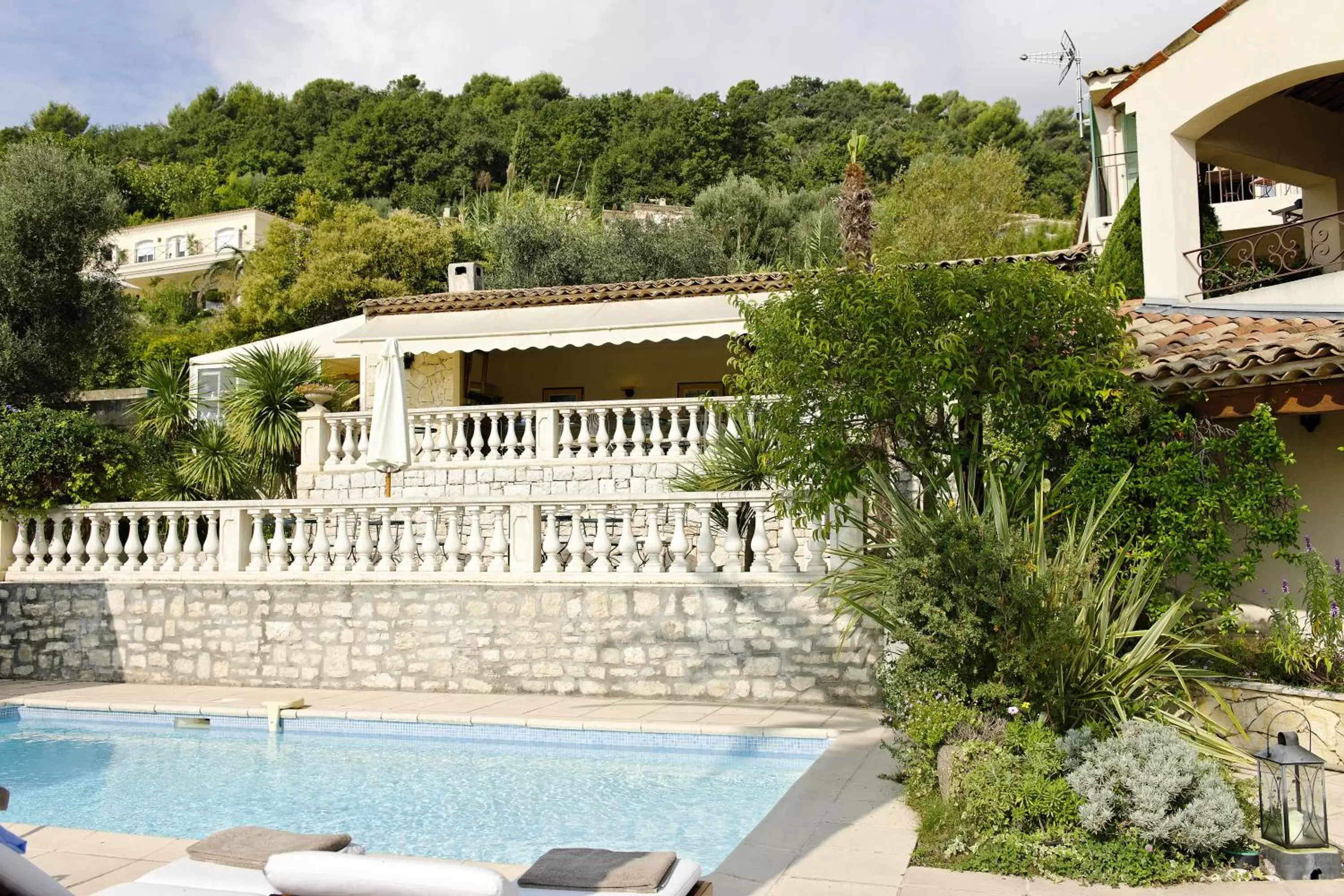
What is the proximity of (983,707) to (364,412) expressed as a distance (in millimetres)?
12950

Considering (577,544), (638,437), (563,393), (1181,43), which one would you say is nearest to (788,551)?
(577,544)

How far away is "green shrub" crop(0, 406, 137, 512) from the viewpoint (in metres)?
14.2

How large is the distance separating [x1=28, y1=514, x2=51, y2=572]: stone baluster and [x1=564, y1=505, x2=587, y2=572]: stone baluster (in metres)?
7.93

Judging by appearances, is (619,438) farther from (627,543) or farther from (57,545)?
(57,545)

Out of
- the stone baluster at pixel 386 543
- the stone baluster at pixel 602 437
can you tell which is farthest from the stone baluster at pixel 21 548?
the stone baluster at pixel 602 437

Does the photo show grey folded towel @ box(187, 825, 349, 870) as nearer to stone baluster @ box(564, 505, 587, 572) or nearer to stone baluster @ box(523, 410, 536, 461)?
stone baluster @ box(564, 505, 587, 572)

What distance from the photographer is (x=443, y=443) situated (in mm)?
17781

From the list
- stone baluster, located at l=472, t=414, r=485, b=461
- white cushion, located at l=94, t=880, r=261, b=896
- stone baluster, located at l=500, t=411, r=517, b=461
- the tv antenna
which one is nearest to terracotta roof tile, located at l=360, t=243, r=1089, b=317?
stone baluster, located at l=472, t=414, r=485, b=461

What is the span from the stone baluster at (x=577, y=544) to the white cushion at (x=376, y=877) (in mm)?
7868

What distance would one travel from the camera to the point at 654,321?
1789cm

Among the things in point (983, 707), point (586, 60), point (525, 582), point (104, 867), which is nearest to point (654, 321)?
point (525, 582)

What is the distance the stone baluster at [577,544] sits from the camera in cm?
1249

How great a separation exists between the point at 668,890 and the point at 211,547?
11.1m

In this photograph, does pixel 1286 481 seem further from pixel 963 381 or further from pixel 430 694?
pixel 430 694
